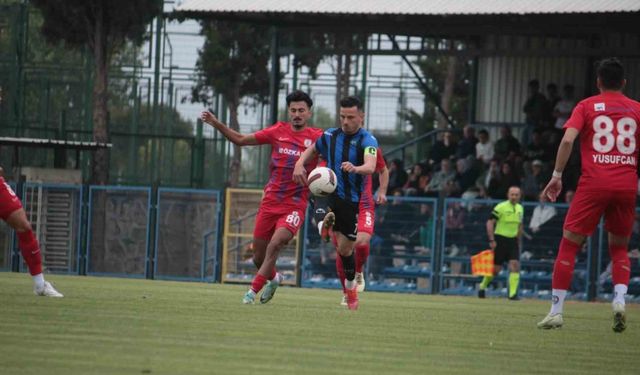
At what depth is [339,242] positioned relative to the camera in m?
15.5

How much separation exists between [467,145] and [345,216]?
16802 millimetres

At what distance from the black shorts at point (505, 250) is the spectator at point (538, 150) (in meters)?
3.61

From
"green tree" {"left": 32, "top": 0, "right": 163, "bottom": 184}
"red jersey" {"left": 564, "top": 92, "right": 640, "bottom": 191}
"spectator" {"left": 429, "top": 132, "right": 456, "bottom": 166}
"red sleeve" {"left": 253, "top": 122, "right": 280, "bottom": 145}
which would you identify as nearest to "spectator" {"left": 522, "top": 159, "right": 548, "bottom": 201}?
"spectator" {"left": 429, "top": 132, "right": 456, "bottom": 166}

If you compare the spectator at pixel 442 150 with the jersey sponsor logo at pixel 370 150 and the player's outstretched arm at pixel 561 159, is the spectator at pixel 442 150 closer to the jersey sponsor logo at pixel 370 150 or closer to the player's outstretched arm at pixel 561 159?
the jersey sponsor logo at pixel 370 150

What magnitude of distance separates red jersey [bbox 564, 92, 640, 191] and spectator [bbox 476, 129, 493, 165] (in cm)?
1836

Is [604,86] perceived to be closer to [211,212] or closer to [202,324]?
[202,324]

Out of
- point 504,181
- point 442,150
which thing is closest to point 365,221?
point 504,181

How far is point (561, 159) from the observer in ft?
41.9

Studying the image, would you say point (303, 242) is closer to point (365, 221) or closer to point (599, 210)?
point (365, 221)

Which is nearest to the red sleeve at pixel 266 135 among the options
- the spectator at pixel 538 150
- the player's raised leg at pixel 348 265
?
the player's raised leg at pixel 348 265

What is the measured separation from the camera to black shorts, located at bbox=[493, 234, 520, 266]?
88.8ft

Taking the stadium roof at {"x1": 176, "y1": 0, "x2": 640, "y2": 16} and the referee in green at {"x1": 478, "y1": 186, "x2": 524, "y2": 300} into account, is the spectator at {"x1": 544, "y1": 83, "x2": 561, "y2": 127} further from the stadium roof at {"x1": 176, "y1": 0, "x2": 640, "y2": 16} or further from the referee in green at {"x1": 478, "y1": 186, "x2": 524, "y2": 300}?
the referee in green at {"x1": 478, "y1": 186, "x2": 524, "y2": 300}

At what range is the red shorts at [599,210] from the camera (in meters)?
13.0

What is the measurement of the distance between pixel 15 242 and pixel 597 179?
20.3 meters
